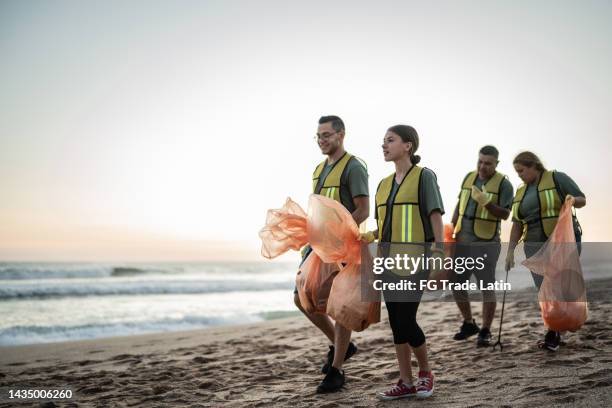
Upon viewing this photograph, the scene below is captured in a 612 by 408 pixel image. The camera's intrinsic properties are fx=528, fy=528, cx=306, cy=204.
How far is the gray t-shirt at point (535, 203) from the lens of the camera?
15.8ft

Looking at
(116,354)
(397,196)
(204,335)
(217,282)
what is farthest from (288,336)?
(217,282)

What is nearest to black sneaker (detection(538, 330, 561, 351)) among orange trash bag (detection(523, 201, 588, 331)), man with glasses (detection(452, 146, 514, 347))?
orange trash bag (detection(523, 201, 588, 331))

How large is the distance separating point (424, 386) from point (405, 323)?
502 millimetres

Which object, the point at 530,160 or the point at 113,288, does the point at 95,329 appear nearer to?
the point at 530,160

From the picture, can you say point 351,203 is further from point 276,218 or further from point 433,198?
point 433,198

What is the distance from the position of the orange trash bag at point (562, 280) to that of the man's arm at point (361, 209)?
166 cm

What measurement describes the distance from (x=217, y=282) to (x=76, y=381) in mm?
17513

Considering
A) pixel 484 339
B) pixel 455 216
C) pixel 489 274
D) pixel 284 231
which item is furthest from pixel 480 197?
pixel 284 231

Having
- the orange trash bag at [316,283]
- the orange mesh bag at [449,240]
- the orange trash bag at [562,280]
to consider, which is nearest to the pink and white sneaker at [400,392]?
the orange trash bag at [316,283]

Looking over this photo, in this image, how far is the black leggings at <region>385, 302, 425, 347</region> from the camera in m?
3.42

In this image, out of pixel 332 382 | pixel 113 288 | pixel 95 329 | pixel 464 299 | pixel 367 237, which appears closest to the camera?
pixel 367 237

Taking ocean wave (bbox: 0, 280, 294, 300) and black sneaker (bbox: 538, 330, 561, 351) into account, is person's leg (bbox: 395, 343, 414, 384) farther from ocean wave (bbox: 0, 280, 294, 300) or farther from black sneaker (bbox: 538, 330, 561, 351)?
ocean wave (bbox: 0, 280, 294, 300)

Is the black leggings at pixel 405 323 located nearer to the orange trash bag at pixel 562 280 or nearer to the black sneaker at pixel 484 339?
the orange trash bag at pixel 562 280

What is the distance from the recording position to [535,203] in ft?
16.2
